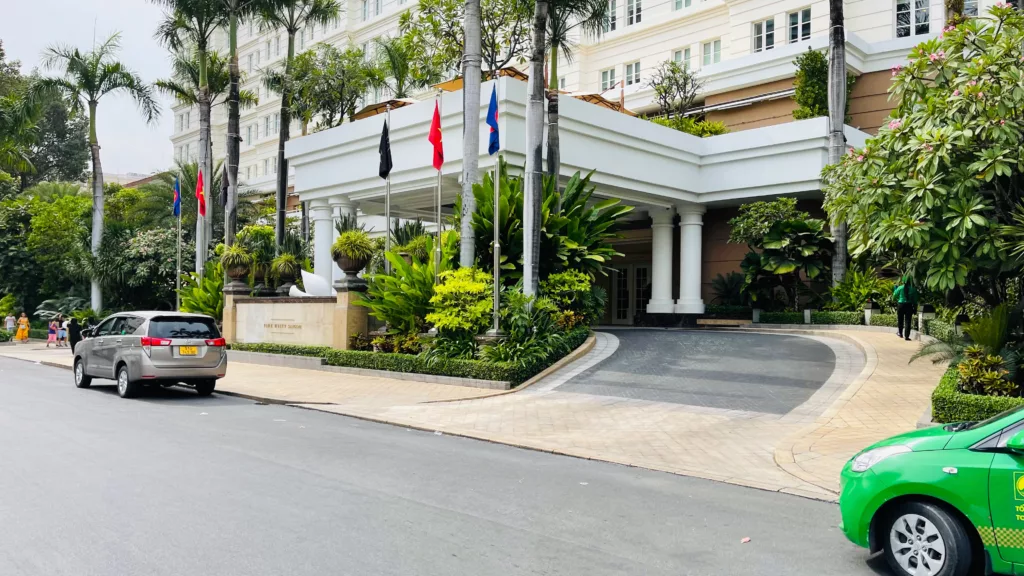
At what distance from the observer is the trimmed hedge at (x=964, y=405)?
8789 millimetres

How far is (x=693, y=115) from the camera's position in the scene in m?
30.5

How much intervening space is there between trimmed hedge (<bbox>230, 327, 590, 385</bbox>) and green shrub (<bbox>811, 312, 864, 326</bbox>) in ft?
25.8

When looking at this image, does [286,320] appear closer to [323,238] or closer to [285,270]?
[285,270]

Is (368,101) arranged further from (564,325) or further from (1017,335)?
(1017,335)

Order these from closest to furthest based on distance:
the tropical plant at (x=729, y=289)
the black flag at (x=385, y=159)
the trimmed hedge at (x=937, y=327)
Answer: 1. the trimmed hedge at (x=937, y=327)
2. the black flag at (x=385, y=159)
3. the tropical plant at (x=729, y=289)

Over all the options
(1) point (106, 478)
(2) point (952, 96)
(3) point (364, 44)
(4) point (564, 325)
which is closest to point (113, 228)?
(3) point (364, 44)

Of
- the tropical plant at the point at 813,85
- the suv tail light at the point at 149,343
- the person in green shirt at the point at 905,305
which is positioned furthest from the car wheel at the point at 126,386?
the tropical plant at the point at 813,85

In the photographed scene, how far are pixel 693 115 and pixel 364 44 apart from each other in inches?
1057

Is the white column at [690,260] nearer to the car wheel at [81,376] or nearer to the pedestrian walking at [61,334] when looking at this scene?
the car wheel at [81,376]

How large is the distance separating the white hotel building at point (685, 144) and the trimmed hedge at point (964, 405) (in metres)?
12.9

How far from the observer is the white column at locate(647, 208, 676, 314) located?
26859 mm

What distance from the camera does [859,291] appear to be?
22.5 m

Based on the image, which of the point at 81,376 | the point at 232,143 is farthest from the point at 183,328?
the point at 232,143

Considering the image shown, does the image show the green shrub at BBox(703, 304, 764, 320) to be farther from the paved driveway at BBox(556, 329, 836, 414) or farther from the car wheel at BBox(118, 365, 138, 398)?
the car wheel at BBox(118, 365, 138, 398)
